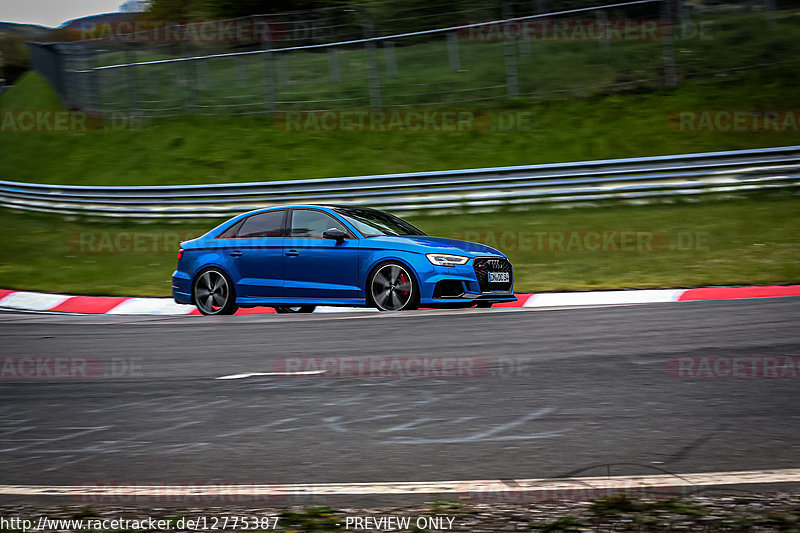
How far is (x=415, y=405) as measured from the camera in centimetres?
536

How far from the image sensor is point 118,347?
8500 mm

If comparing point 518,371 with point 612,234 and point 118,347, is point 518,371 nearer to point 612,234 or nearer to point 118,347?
point 118,347

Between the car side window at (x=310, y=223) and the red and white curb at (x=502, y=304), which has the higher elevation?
the car side window at (x=310, y=223)

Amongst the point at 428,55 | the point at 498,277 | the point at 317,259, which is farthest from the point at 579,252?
the point at 428,55

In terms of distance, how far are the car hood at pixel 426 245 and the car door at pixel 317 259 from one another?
0.36m

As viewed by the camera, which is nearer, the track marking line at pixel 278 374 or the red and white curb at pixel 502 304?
the track marking line at pixel 278 374

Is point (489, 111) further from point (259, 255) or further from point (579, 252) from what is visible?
point (259, 255)

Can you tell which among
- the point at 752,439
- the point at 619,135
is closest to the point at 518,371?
the point at 752,439

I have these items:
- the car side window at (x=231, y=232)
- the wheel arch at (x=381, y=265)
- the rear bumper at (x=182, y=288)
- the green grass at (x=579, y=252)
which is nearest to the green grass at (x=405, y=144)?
the green grass at (x=579, y=252)

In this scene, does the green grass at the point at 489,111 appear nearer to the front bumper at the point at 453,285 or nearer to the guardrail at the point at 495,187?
the guardrail at the point at 495,187

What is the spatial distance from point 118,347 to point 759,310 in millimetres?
5944

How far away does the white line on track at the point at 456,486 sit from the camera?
3623mm

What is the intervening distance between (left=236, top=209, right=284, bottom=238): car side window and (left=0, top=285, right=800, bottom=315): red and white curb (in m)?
1.50

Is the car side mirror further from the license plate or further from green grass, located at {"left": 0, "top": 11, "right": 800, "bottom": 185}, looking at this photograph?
green grass, located at {"left": 0, "top": 11, "right": 800, "bottom": 185}
